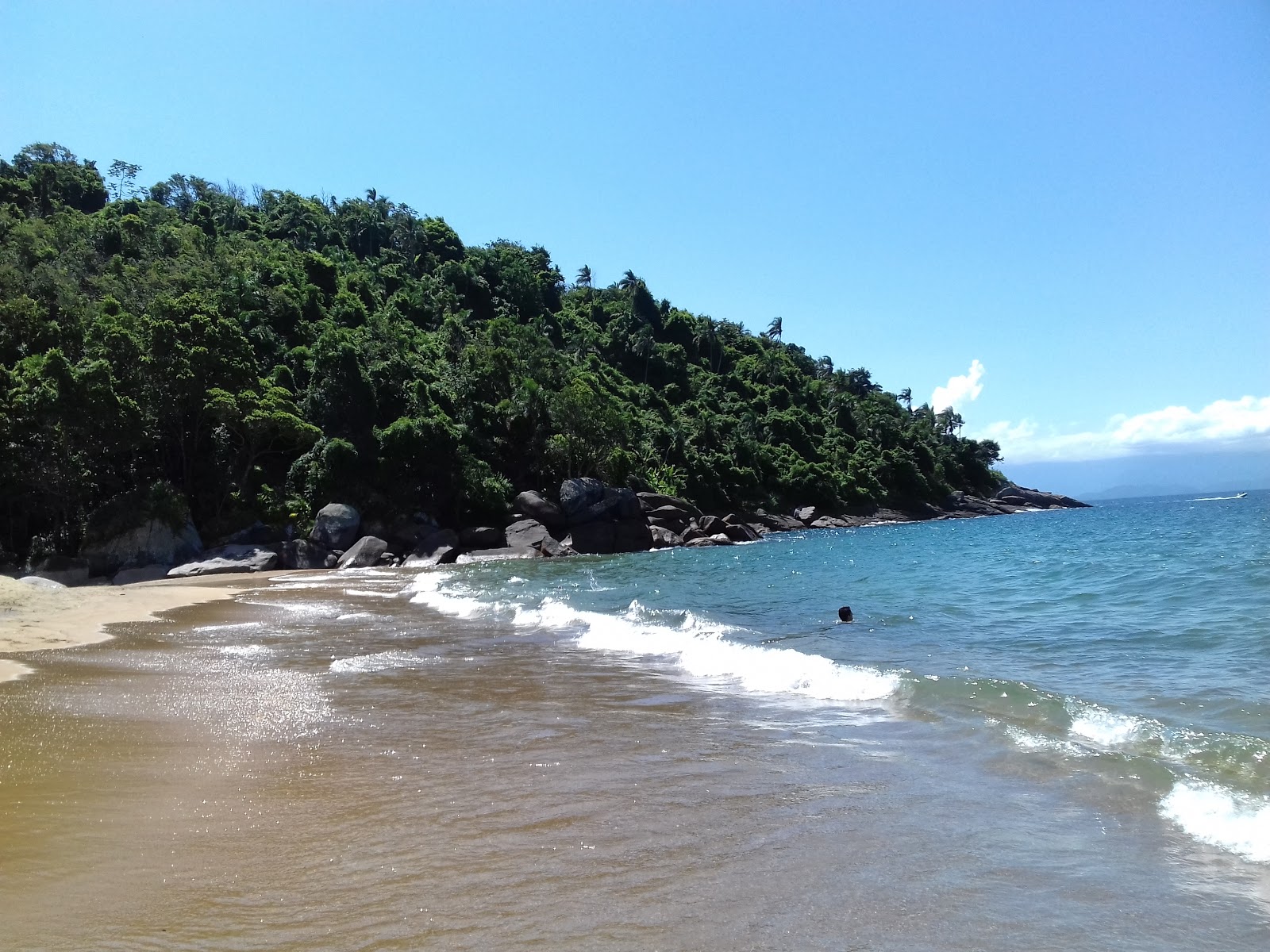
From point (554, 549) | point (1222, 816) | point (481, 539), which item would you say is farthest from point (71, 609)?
point (554, 549)

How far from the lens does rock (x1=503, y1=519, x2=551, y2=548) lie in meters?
45.8

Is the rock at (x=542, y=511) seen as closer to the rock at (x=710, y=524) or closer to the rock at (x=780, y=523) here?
the rock at (x=710, y=524)

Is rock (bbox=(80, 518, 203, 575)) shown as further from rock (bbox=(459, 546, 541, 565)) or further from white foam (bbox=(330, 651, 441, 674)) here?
white foam (bbox=(330, 651, 441, 674))

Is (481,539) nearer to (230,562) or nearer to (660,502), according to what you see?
(230,562)

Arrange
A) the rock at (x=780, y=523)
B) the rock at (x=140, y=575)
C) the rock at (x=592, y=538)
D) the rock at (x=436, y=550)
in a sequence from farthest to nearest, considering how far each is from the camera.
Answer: the rock at (x=780, y=523), the rock at (x=592, y=538), the rock at (x=436, y=550), the rock at (x=140, y=575)

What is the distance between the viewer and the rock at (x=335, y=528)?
40750mm

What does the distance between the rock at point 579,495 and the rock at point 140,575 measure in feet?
71.3

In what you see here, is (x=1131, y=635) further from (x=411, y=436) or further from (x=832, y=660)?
(x=411, y=436)

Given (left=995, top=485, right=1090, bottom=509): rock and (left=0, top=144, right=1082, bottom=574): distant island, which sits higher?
(left=0, top=144, right=1082, bottom=574): distant island

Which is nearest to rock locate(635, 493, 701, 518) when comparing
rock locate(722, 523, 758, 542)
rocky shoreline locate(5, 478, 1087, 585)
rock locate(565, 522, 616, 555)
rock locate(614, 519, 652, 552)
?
rocky shoreline locate(5, 478, 1087, 585)

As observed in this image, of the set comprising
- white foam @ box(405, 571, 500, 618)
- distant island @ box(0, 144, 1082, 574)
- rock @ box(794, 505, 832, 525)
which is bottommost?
white foam @ box(405, 571, 500, 618)

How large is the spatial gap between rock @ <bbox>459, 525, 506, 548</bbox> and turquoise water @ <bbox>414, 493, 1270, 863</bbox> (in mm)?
13688

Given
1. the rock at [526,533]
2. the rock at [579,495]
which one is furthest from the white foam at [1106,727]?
the rock at [579,495]

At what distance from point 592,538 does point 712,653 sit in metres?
35.2
